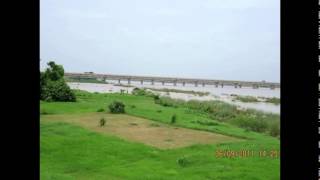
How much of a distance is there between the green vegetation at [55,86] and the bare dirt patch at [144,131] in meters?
0.46

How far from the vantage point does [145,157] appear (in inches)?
201

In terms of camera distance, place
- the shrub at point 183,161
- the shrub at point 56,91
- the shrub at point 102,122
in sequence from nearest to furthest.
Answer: the shrub at point 183,161 < the shrub at point 102,122 < the shrub at point 56,91

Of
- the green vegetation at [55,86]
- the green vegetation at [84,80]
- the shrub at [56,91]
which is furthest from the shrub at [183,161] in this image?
the shrub at [56,91]

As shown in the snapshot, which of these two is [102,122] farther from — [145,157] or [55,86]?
[145,157]

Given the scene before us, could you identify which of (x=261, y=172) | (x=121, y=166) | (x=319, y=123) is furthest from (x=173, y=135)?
(x=319, y=123)

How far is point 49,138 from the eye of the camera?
217 inches

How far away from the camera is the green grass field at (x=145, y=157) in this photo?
4.42m

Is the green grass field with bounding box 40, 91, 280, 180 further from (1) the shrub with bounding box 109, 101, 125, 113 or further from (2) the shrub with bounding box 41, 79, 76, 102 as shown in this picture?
(1) the shrub with bounding box 109, 101, 125, 113

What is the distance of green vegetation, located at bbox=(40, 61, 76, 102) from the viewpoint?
6297 millimetres

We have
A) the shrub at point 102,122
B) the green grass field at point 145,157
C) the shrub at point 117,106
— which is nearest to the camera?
the green grass field at point 145,157

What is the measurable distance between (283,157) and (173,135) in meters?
5.05
